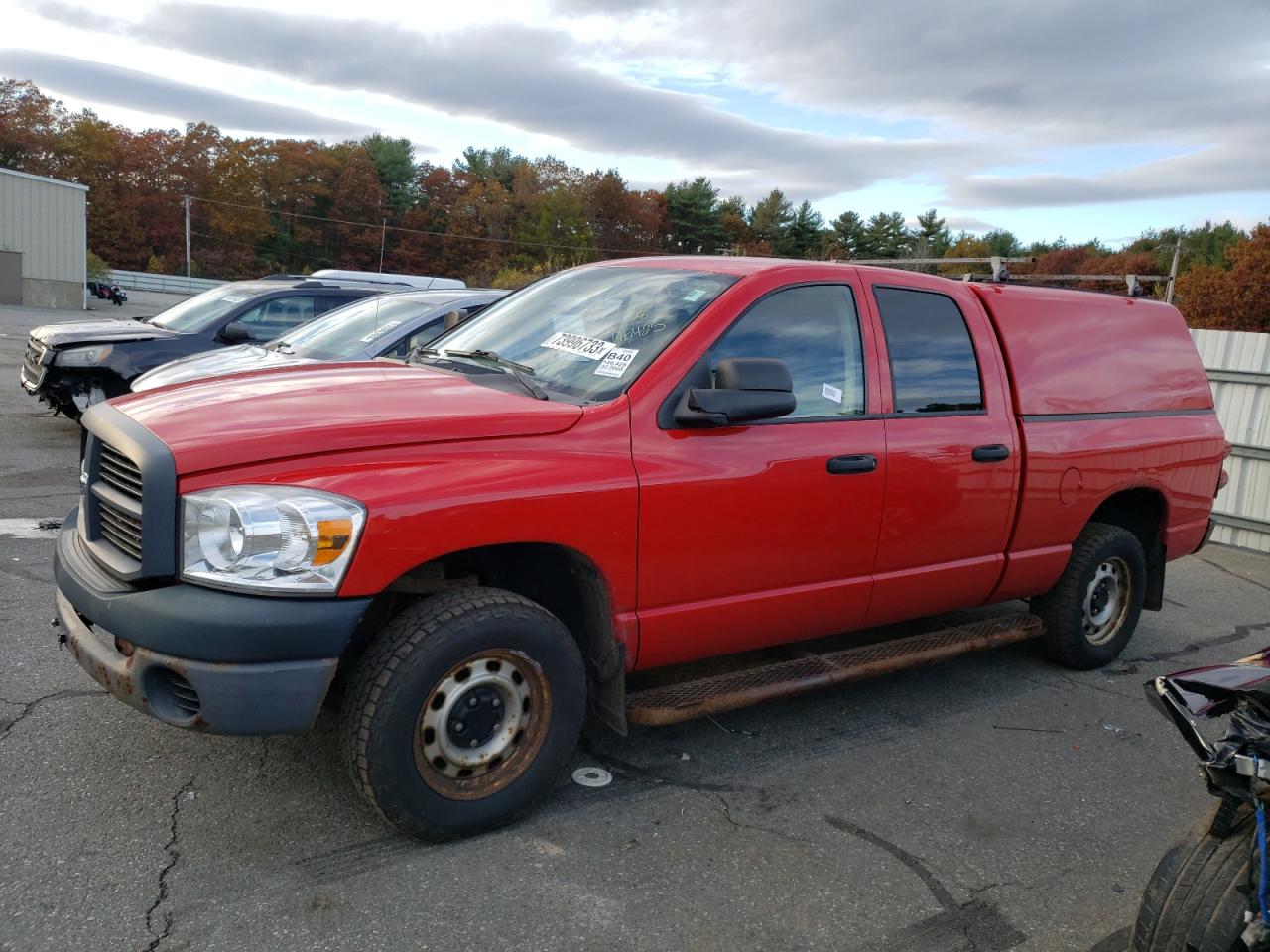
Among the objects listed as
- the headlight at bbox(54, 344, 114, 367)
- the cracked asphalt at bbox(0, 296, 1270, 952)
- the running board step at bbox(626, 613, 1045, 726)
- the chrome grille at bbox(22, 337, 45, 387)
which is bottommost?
the cracked asphalt at bbox(0, 296, 1270, 952)

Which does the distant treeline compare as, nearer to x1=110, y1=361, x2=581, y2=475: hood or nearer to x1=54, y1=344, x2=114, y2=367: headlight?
x1=54, y1=344, x2=114, y2=367: headlight

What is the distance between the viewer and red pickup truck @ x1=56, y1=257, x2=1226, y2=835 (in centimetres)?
294

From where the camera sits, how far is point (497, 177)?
85938 mm

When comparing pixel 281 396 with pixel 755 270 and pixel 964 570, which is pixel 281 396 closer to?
pixel 755 270

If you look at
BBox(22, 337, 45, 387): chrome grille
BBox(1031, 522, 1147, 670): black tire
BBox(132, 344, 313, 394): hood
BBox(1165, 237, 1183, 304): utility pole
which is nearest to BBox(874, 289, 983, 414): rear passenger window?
BBox(1031, 522, 1147, 670): black tire

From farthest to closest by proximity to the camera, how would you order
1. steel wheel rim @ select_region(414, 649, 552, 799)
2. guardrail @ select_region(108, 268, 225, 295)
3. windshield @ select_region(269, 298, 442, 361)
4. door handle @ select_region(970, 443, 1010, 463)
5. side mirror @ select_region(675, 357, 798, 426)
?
1. guardrail @ select_region(108, 268, 225, 295)
2. windshield @ select_region(269, 298, 442, 361)
3. door handle @ select_region(970, 443, 1010, 463)
4. side mirror @ select_region(675, 357, 798, 426)
5. steel wheel rim @ select_region(414, 649, 552, 799)

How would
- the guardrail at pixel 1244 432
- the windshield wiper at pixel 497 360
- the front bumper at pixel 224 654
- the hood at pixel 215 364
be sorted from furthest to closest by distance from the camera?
→ the guardrail at pixel 1244 432, the hood at pixel 215 364, the windshield wiper at pixel 497 360, the front bumper at pixel 224 654

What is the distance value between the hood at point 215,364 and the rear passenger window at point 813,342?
462 cm

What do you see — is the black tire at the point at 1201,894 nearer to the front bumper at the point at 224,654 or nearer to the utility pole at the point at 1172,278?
the front bumper at the point at 224,654

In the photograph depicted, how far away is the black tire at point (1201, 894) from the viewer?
2273 millimetres

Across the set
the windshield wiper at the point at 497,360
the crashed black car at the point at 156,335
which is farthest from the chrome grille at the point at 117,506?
the crashed black car at the point at 156,335

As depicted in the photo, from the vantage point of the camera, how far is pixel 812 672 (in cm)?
425

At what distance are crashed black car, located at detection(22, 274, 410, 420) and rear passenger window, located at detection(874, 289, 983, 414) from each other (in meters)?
7.25

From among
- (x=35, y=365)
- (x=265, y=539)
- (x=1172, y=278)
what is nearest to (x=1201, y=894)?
(x=265, y=539)
